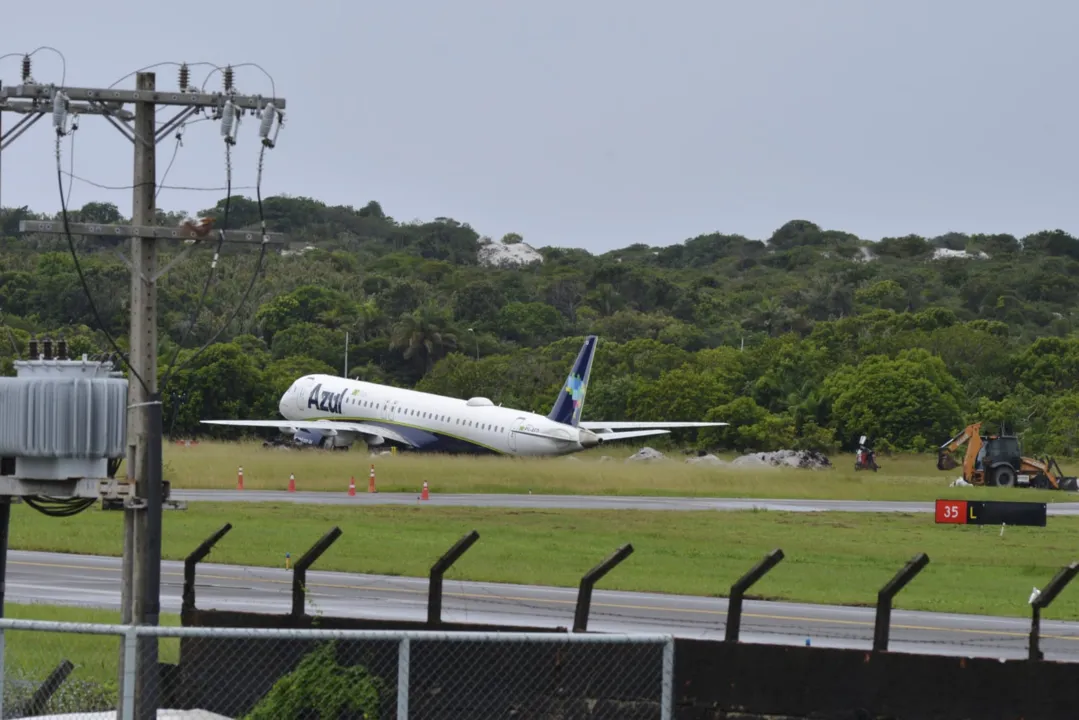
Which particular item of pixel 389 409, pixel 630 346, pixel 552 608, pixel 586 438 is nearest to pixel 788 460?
pixel 586 438

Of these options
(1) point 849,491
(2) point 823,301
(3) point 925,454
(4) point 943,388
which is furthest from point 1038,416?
(2) point 823,301

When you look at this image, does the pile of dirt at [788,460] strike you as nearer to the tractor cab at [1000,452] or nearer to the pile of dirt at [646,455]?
the pile of dirt at [646,455]

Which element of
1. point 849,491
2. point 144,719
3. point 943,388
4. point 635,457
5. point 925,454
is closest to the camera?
point 144,719

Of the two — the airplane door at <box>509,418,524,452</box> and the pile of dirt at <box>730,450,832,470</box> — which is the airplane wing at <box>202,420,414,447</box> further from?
the pile of dirt at <box>730,450,832,470</box>

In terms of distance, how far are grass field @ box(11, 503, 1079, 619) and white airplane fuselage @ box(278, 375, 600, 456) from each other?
19.5 m

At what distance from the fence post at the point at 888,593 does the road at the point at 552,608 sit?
573cm

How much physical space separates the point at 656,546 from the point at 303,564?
20622 millimetres

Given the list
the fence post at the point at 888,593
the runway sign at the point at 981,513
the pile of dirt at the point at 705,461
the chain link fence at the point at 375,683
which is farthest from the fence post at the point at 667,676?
the pile of dirt at the point at 705,461

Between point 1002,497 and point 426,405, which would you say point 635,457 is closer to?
point 426,405

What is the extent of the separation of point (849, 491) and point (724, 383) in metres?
39.8

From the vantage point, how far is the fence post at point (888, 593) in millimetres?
15133

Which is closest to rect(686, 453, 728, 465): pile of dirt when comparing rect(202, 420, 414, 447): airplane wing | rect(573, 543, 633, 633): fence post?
rect(202, 420, 414, 447): airplane wing

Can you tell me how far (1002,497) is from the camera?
59531mm

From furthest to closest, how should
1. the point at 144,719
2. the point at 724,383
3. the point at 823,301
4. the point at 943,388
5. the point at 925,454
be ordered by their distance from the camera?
the point at 823,301
the point at 724,383
the point at 943,388
the point at 925,454
the point at 144,719
